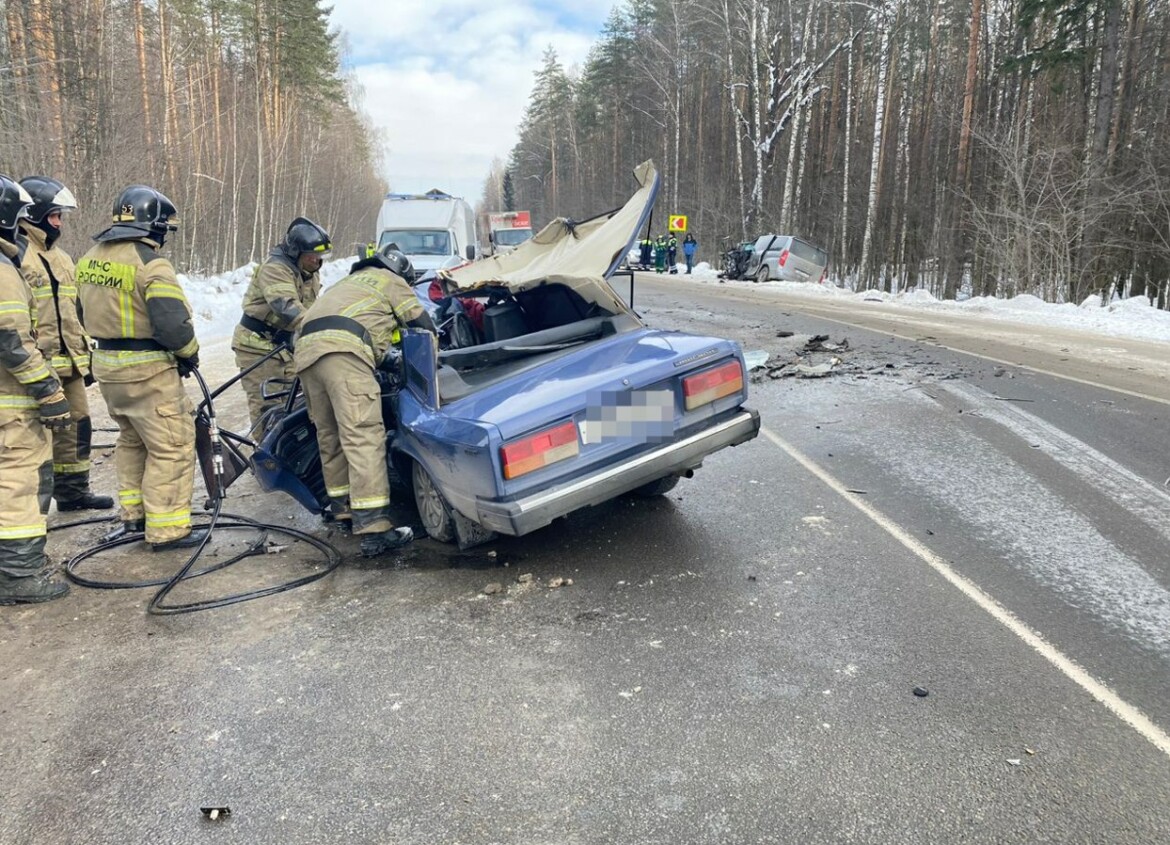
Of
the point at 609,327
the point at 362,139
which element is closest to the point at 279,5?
the point at 362,139

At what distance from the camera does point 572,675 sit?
282cm

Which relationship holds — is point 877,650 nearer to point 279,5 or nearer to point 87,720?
point 87,720

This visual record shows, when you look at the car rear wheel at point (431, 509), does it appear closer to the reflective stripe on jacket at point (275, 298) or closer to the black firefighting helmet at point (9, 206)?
the reflective stripe on jacket at point (275, 298)

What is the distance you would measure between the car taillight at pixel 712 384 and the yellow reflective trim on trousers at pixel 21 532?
325cm

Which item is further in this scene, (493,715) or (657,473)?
(657,473)

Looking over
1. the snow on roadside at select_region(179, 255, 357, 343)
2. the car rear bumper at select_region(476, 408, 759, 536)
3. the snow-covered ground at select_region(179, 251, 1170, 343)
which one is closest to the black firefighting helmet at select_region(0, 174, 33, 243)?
the car rear bumper at select_region(476, 408, 759, 536)

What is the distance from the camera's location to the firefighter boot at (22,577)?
144 inches

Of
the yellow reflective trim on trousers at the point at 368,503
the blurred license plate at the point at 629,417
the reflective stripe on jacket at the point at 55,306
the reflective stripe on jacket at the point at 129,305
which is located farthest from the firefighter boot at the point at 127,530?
the blurred license plate at the point at 629,417

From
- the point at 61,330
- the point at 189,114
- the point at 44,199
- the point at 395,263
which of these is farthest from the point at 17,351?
the point at 189,114

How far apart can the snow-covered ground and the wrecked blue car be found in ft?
21.2

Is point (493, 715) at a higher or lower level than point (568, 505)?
lower

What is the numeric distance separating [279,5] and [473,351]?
121 ft

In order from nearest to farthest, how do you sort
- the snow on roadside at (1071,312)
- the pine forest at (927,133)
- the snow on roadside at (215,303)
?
the snow on roadside at (1071,312) → the snow on roadside at (215,303) → the pine forest at (927,133)

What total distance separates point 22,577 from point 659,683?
3.14m
